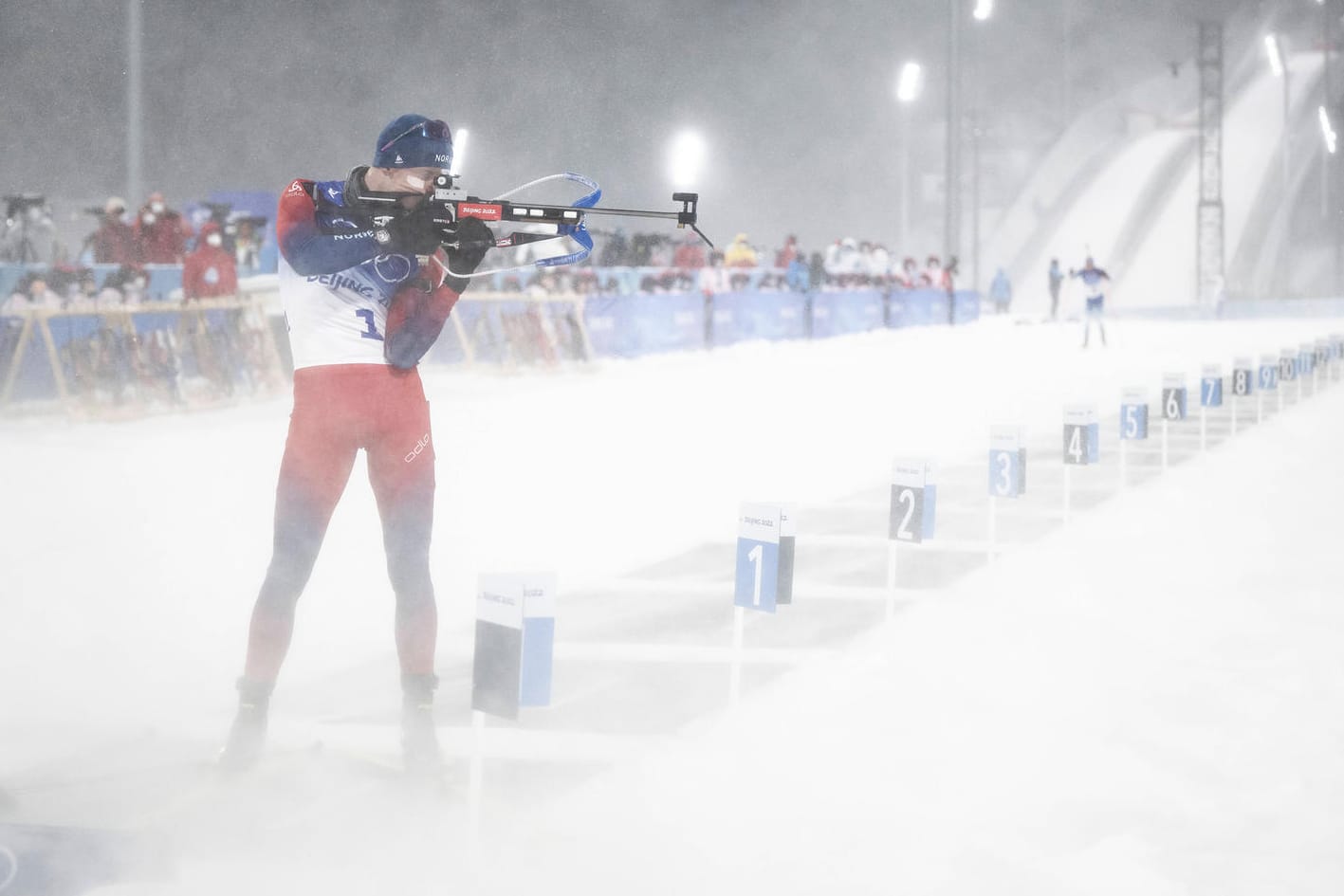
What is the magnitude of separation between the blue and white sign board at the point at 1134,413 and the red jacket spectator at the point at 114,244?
11.0 meters

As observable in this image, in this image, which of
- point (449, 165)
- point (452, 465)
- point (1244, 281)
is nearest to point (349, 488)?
point (452, 465)

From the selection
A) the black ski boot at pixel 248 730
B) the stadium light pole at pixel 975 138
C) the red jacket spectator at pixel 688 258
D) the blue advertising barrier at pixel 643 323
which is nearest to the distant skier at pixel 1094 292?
the red jacket spectator at pixel 688 258

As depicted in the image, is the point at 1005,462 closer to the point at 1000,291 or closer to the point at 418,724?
the point at 418,724

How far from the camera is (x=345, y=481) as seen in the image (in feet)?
14.9

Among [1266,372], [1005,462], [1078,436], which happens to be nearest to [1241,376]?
[1266,372]

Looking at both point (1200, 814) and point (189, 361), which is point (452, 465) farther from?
point (1200, 814)

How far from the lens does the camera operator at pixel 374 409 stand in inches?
174

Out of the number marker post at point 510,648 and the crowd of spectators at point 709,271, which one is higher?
the crowd of spectators at point 709,271

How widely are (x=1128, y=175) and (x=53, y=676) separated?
244 ft

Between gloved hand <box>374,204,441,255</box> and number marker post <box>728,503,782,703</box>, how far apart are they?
7.02 ft

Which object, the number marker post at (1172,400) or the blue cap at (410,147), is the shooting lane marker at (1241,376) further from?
the blue cap at (410,147)

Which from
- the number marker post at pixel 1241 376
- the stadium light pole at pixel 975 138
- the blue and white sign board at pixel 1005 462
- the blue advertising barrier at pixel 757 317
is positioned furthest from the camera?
the stadium light pole at pixel 975 138

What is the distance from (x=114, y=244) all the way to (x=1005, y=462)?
38.9 feet

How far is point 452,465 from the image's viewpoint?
12445mm
